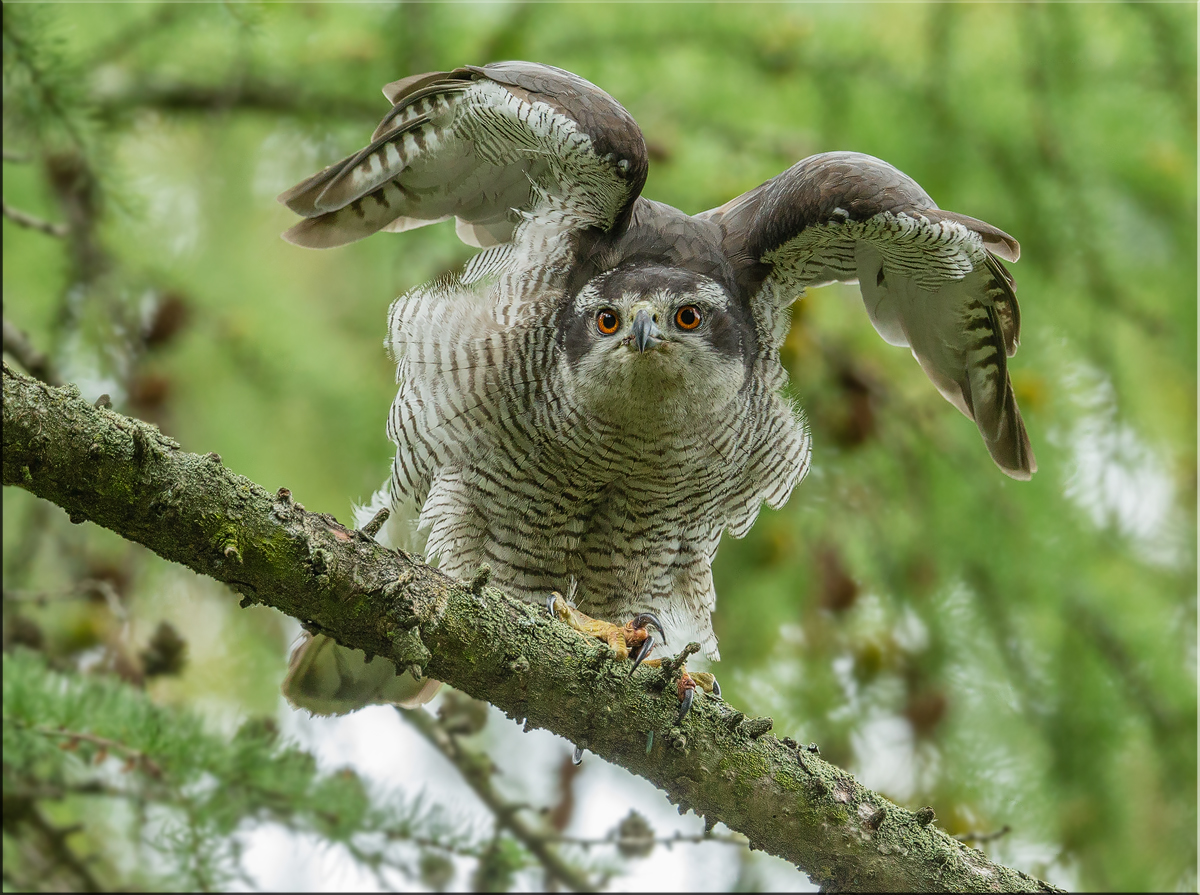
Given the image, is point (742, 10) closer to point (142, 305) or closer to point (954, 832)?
point (142, 305)

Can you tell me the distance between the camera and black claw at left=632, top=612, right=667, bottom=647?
10.1 feet

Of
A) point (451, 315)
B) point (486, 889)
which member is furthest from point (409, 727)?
point (451, 315)

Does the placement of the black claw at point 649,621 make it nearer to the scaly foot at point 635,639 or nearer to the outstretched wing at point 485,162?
the scaly foot at point 635,639

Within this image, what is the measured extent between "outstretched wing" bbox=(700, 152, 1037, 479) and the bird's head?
0.26m

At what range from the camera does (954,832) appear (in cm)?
346

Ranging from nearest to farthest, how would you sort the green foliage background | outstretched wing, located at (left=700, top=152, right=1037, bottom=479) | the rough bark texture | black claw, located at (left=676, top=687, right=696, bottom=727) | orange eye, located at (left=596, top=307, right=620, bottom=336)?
the rough bark texture, black claw, located at (left=676, top=687, right=696, bottom=727), outstretched wing, located at (left=700, top=152, right=1037, bottom=479), orange eye, located at (left=596, top=307, right=620, bottom=336), the green foliage background

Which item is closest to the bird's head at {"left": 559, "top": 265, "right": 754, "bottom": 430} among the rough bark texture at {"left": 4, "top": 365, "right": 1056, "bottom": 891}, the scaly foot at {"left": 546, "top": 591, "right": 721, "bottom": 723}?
the scaly foot at {"left": 546, "top": 591, "right": 721, "bottom": 723}

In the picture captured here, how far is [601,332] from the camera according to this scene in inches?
116

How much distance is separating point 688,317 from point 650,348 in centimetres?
17

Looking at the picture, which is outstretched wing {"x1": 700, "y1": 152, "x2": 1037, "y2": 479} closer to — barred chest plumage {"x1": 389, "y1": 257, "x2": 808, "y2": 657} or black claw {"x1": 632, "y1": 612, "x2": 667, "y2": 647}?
barred chest plumage {"x1": 389, "y1": 257, "x2": 808, "y2": 657}

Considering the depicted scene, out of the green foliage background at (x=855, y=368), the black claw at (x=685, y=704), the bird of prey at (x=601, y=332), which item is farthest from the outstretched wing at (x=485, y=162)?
the black claw at (x=685, y=704)

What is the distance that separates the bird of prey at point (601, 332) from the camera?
2.86 m

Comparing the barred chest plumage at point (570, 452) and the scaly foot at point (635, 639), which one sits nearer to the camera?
the scaly foot at point (635, 639)

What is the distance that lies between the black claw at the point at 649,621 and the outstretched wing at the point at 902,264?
3.25 feet
